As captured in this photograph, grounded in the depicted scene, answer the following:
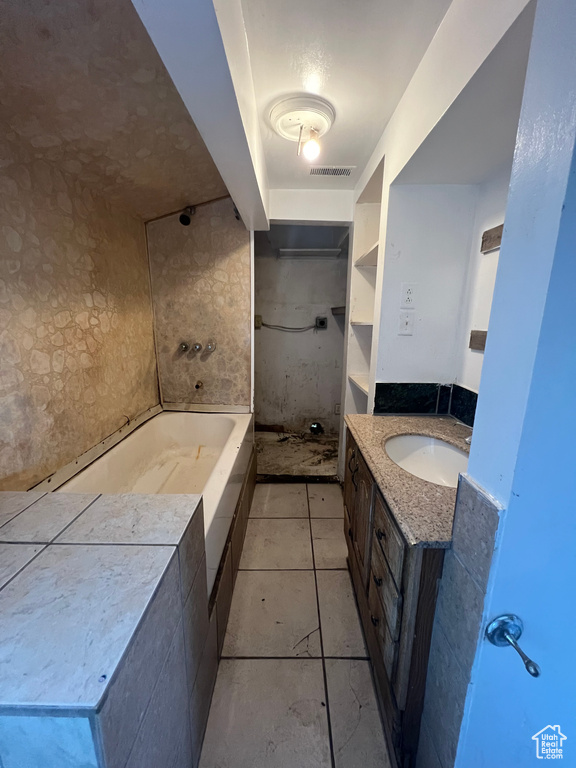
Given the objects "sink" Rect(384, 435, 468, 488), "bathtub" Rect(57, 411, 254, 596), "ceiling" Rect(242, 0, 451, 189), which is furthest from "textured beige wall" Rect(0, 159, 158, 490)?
"sink" Rect(384, 435, 468, 488)

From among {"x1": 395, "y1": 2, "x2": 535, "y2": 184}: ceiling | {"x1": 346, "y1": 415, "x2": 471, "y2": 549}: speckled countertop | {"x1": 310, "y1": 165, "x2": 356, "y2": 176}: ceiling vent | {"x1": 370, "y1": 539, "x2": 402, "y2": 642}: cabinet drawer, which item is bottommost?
{"x1": 370, "y1": 539, "x2": 402, "y2": 642}: cabinet drawer

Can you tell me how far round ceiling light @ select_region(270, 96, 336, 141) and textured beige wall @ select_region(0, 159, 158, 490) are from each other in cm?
104

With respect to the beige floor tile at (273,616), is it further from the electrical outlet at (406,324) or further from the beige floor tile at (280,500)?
the electrical outlet at (406,324)

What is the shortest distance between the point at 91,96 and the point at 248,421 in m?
1.88

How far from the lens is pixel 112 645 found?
535 mm

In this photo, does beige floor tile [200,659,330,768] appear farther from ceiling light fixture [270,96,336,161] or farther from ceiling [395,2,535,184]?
ceiling light fixture [270,96,336,161]

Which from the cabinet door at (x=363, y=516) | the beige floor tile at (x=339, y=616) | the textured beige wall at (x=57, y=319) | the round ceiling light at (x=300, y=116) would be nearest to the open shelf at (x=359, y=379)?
the cabinet door at (x=363, y=516)

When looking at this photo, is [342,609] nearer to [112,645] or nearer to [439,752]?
[439,752]

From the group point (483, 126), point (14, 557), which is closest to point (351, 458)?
point (14, 557)

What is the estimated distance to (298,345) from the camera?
11.5ft

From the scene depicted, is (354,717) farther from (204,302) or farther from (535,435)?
(204,302)

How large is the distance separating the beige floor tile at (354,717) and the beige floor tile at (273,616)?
0.43ft

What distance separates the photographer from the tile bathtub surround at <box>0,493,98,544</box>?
0.77 meters

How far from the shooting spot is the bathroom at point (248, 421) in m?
0.53
